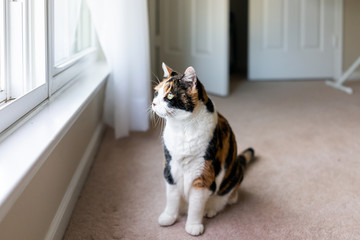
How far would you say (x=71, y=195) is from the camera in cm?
130

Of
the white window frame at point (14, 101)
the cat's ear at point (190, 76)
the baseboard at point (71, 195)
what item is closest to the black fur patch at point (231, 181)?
the cat's ear at point (190, 76)

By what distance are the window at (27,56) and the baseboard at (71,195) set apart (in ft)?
1.00

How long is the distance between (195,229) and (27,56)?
2.35 feet

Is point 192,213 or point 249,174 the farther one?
point 249,174

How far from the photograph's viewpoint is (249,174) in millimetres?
1618

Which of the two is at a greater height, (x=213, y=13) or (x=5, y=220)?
(x=213, y=13)

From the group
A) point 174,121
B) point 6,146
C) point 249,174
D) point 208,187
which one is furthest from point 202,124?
point 249,174

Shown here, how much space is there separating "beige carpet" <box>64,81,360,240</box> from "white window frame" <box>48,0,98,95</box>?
398 mm

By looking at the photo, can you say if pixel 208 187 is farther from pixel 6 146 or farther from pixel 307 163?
pixel 307 163

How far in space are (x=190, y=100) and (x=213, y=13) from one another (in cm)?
219

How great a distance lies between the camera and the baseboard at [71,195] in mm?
1093

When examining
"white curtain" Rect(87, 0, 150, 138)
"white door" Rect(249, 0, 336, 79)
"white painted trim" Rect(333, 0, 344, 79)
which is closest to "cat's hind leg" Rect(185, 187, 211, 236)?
"white curtain" Rect(87, 0, 150, 138)

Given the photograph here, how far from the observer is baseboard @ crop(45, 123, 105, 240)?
109 cm

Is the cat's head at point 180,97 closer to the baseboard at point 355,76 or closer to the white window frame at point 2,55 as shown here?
the white window frame at point 2,55
